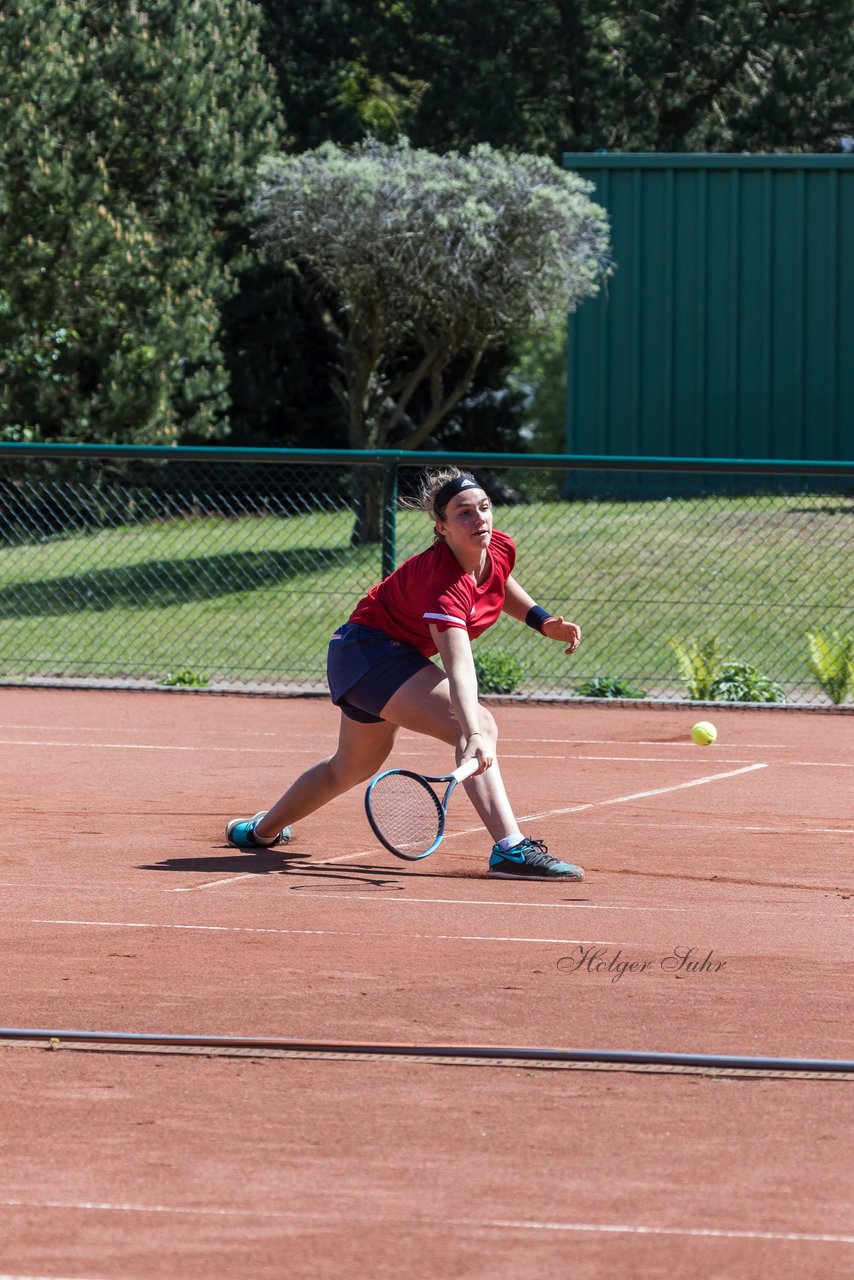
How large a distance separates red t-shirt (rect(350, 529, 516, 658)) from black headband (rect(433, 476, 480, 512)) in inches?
6.9

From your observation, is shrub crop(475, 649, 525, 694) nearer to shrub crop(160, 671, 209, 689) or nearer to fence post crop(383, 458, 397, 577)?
fence post crop(383, 458, 397, 577)

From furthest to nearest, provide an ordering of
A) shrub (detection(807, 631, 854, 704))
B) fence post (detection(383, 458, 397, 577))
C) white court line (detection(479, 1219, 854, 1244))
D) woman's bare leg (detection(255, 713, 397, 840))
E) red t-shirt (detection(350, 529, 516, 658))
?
1. shrub (detection(807, 631, 854, 704))
2. fence post (detection(383, 458, 397, 577))
3. woman's bare leg (detection(255, 713, 397, 840))
4. red t-shirt (detection(350, 529, 516, 658))
5. white court line (detection(479, 1219, 854, 1244))

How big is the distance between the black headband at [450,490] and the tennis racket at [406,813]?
41.7 inches

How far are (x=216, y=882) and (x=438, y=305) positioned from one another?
14428 mm

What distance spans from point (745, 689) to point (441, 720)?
24.0ft

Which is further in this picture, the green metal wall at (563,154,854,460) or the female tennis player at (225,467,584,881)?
the green metal wall at (563,154,854,460)

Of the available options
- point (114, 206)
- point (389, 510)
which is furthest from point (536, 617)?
point (114, 206)

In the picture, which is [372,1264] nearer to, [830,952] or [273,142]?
[830,952]

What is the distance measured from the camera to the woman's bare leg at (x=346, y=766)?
24.0ft

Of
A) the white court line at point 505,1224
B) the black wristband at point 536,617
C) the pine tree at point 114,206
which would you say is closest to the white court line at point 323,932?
the black wristband at point 536,617

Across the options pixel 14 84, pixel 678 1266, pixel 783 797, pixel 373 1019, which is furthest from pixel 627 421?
pixel 678 1266

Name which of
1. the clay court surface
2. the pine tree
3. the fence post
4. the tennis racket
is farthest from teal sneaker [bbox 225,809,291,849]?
the pine tree

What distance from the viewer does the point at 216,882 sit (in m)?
7.21

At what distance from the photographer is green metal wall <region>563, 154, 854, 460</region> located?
72.2ft
